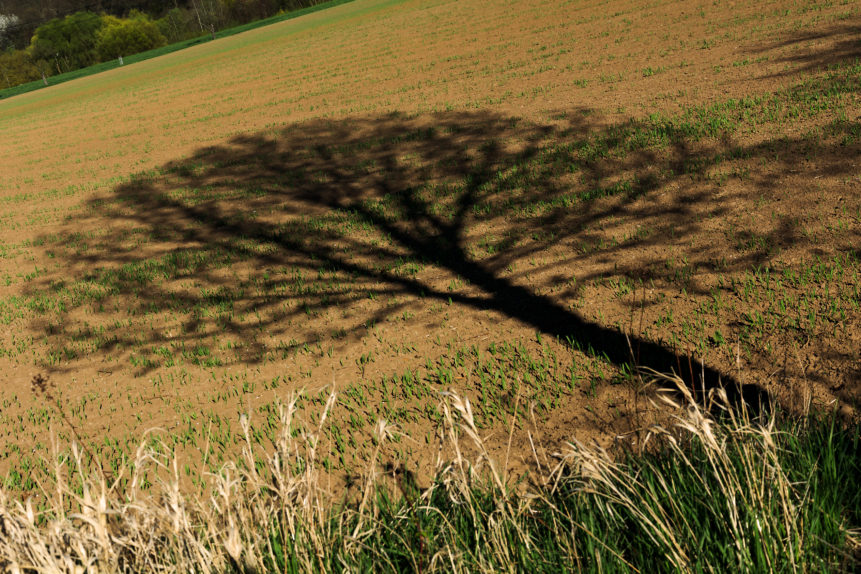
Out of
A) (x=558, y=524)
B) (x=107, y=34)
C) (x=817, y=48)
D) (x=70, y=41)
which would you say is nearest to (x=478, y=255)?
(x=558, y=524)

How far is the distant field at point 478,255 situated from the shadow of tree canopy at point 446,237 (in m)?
0.04

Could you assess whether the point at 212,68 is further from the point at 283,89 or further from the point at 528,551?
the point at 528,551

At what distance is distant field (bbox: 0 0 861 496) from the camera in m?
4.93

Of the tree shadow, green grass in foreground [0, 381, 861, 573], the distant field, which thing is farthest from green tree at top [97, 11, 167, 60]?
green grass in foreground [0, 381, 861, 573]

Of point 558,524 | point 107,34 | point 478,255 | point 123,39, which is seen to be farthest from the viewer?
point 123,39

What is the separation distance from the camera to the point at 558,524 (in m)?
2.96

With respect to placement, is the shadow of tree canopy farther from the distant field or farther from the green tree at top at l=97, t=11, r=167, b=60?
the green tree at top at l=97, t=11, r=167, b=60

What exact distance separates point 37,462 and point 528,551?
432 centimetres

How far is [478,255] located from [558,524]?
14.7 feet

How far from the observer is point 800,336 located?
465 cm

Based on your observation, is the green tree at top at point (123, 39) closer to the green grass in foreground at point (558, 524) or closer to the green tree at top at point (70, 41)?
the green tree at top at point (70, 41)

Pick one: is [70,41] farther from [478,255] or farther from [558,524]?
[558,524]

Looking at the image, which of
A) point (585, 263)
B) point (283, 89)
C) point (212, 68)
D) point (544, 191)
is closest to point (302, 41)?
point (212, 68)

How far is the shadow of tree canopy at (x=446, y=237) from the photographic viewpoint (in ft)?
20.2
